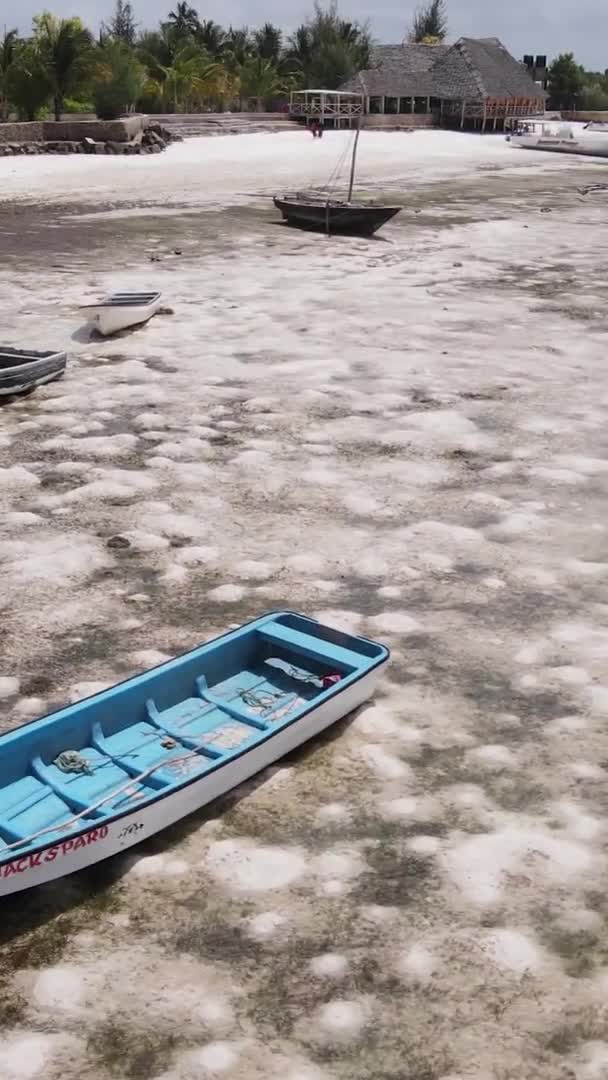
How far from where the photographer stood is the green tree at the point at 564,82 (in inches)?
4080

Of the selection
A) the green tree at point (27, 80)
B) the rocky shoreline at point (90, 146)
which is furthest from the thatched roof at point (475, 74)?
the green tree at point (27, 80)

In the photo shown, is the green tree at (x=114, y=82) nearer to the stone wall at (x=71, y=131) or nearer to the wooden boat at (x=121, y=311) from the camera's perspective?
the stone wall at (x=71, y=131)

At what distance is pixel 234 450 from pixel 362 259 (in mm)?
11806

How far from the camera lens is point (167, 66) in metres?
63.4

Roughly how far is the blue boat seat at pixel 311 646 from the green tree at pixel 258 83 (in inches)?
2573

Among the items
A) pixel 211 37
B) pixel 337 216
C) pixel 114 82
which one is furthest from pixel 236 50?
pixel 337 216

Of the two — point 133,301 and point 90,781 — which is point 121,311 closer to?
point 133,301

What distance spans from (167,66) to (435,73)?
21208 mm

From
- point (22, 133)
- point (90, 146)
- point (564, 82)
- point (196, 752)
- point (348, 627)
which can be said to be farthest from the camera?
point (564, 82)

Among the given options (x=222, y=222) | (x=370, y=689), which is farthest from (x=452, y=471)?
(x=222, y=222)

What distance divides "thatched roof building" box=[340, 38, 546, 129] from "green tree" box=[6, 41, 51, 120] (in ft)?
107

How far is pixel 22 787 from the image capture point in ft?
15.6

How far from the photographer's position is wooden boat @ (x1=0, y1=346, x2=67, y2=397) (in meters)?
11.0

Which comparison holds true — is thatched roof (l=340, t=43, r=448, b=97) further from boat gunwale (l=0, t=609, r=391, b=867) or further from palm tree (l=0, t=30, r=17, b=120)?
boat gunwale (l=0, t=609, r=391, b=867)
